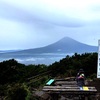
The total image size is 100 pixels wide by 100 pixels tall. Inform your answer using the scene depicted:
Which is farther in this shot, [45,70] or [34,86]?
[45,70]

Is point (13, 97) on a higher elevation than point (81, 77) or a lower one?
lower

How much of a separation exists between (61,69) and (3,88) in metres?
5.11

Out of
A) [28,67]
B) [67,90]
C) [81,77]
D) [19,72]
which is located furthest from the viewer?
[28,67]

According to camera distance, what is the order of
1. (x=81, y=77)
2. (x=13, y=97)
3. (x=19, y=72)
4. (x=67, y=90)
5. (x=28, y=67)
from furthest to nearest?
(x=28, y=67), (x=19, y=72), (x=13, y=97), (x=81, y=77), (x=67, y=90)

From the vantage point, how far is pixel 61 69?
25609 millimetres

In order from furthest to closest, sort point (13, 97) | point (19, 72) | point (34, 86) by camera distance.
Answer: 1. point (19, 72)
2. point (34, 86)
3. point (13, 97)

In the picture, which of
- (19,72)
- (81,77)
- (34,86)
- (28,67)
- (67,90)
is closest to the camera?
(67,90)

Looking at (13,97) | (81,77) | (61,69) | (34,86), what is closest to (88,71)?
(61,69)

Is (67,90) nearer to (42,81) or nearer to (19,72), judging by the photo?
(42,81)

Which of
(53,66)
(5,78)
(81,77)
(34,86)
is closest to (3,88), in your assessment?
(34,86)

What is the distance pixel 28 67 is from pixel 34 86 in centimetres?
680

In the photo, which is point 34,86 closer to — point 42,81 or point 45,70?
point 42,81

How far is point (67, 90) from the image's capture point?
44.5 ft

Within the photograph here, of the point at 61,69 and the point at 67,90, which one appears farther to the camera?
the point at 61,69
